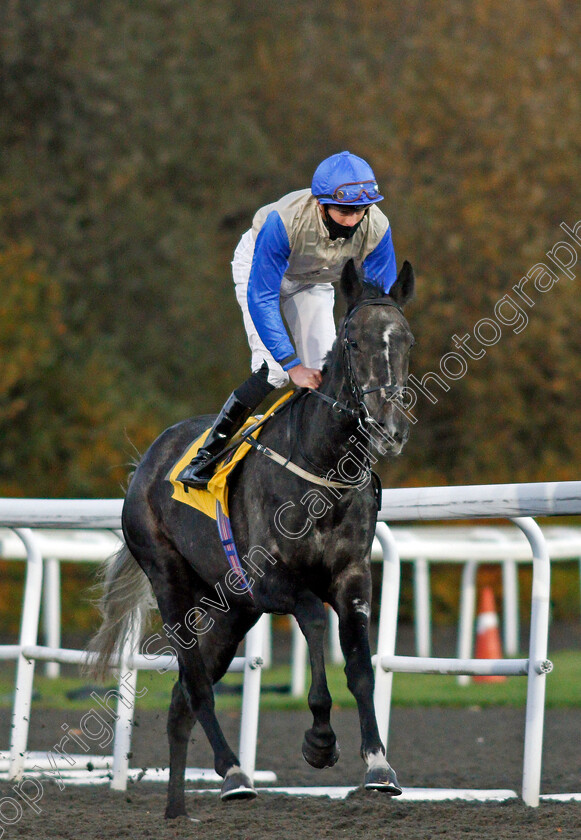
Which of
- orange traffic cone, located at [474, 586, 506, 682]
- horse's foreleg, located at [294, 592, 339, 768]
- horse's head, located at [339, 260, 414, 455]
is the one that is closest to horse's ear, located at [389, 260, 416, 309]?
horse's head, located at [339, 260, 414, 455]

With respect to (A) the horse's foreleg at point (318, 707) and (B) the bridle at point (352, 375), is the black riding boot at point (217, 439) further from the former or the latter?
(A) the horse's foreleg at point (318, 707)

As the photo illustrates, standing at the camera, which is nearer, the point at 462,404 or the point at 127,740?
the point at 127,740

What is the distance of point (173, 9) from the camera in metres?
18.1

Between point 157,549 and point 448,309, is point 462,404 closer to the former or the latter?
point 448,309

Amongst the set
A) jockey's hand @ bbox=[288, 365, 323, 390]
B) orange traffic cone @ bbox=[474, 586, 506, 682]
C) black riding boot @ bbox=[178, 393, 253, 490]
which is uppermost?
jockey's hand @ bbox=[288, 365, 323, 390]

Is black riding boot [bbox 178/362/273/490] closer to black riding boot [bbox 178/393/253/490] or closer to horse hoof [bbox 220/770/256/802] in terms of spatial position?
black riding boot [bbox 178/393/253/490]

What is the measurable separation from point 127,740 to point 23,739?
19.0 inches

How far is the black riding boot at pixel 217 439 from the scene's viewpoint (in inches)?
185

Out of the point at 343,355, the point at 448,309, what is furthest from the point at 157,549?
the point at 448,309

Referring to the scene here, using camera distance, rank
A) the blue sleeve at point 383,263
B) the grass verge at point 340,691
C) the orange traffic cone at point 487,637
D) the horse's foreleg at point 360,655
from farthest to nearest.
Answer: the orange traffic cone at point 487,637
the grass verge at point 340,691
the blue sleeve at point 383,263
the horse's foreleg at point 360,655

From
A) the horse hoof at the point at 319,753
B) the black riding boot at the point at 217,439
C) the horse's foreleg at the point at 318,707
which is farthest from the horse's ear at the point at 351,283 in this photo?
the horse hoof at the point at 319,753

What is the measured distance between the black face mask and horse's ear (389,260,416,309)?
1.01 ft

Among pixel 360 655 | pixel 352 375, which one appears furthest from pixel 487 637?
pixel 352 375

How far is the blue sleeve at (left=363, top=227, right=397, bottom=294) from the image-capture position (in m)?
4.54
